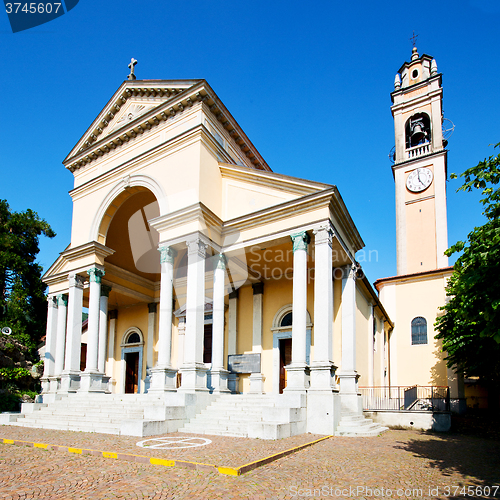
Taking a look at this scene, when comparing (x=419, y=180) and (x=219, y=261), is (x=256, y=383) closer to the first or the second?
(x=219, y=261)

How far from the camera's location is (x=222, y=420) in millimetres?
11336

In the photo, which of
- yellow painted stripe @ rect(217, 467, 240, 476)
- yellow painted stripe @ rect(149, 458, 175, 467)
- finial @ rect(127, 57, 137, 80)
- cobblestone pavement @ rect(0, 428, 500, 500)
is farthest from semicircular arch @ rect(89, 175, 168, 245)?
yellow painted stripe @ rect(217, 467, 240, 476)

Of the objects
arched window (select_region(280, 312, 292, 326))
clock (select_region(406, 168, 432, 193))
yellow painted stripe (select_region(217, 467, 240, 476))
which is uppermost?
clock (select_region(406, 168, 432, 193))

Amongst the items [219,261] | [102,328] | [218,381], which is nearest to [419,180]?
[219,261]

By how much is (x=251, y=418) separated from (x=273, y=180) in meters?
7.67

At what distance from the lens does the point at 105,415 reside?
12.7 metres

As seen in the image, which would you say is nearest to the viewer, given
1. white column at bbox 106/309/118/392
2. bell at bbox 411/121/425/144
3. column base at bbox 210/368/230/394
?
column base at bbox 210/368/230/394

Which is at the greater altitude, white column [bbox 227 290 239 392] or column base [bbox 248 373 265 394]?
white column [bbox 227 290 239 392]

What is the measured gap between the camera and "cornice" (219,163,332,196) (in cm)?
1349

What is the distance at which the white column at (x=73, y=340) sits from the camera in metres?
16.9

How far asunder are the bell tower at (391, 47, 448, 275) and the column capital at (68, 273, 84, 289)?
22314 mm

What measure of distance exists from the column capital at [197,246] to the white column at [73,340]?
22.9 ft

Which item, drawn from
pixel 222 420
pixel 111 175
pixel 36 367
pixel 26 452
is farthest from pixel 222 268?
pixel 36 367

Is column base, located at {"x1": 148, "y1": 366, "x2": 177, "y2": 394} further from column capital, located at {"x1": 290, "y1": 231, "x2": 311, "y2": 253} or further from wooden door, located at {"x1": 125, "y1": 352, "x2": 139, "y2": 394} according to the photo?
wooden door, located at {"x1": 125, "y1": 352, "x2": 139, "y2": 394}
